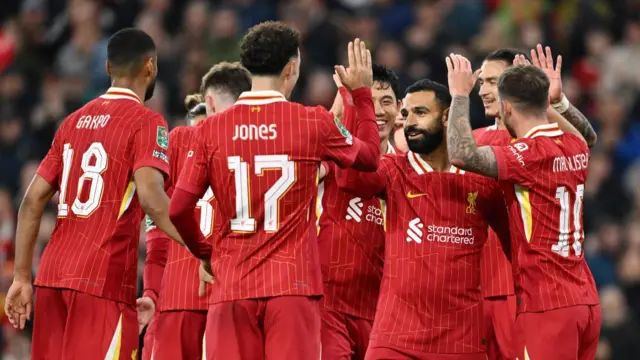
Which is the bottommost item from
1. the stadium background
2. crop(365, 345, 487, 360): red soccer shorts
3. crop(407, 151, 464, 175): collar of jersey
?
crop(365, 345, 487, 360): red soccer shorts

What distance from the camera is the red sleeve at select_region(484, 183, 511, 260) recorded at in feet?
26.0

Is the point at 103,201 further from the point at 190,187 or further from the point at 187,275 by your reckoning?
the point at 187,275

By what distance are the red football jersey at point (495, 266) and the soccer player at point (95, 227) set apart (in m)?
2.25

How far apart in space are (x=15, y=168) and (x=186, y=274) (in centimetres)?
727

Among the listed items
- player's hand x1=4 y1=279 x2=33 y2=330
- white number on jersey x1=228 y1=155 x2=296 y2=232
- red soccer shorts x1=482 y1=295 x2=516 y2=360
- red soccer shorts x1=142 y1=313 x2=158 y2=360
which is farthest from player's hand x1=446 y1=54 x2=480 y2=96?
player's hand x1=4 y1=279 x2=33 y2=330

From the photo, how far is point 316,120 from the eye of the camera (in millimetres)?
7059

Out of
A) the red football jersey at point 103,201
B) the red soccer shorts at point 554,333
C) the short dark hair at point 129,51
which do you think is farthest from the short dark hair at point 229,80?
the red soccer shorts at point 554,333

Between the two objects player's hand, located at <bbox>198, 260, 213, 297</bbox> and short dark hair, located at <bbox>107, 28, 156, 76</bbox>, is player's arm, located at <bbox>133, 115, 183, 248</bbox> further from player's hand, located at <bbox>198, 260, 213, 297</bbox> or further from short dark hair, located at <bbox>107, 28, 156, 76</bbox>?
short dark hair, located at <bbox>107, 28, 156, 76</bbox>

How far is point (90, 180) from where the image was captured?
7590 millimetres

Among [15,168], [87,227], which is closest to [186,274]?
[87,227]

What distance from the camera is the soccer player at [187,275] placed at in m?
8.43

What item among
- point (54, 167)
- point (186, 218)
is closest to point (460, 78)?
point (186, 218)

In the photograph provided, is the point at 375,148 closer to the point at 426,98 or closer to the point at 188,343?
the point at 426,98

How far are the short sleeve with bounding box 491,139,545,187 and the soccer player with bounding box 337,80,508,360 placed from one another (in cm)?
45
